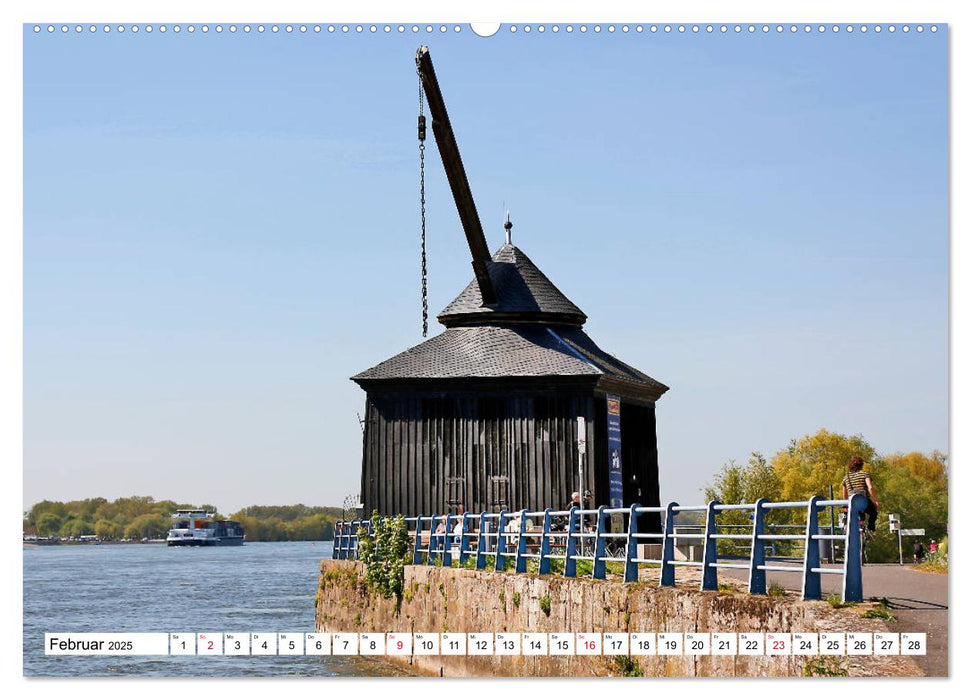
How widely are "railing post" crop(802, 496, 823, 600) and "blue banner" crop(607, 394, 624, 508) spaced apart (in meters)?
26.9

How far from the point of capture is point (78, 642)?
1430cm

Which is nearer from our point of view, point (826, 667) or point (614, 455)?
point (826, 667)

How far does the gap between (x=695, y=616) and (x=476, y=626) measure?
9.55 meters

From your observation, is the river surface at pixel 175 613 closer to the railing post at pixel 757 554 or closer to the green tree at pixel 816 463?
the railing post at pixel 757 554

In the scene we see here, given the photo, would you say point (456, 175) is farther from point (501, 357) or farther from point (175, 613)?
point (175, 613)

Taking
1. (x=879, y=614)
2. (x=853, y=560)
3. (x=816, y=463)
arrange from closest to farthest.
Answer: (x=879, y=614) → (x=853, y=560) → (x=816, y=463)

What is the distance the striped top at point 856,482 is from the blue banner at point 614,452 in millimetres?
21856

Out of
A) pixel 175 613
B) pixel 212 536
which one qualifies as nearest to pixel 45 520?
pixel 175 613

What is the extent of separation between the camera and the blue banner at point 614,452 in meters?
41.0

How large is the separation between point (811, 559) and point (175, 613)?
44.9 m

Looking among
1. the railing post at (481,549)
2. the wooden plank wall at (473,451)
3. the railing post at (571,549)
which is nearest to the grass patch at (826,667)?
the railing post at (571,549)

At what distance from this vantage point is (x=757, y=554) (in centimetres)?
1484

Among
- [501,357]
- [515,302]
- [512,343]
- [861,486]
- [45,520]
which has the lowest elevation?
[45,520]

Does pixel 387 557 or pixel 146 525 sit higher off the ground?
pixel 146 525
